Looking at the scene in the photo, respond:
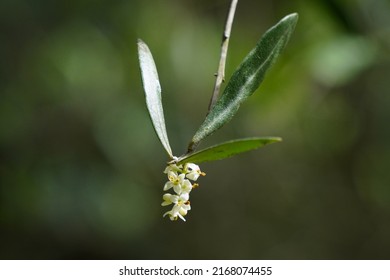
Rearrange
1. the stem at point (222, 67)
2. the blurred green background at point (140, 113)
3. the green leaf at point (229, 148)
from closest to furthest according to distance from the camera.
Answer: the green leaf at point (229, 148) → the stem at point (222, 67) → the blurred green background at point (140, 113)

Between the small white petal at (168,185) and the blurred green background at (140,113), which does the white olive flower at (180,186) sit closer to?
the small white petal at (168,185)

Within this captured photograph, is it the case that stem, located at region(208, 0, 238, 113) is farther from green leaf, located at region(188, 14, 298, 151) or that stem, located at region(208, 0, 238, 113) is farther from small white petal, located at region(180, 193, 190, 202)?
small white petal, located at region(180, 193, 190, 202)

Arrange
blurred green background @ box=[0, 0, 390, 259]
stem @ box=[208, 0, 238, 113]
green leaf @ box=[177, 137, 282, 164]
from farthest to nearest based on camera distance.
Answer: blurred green background @ box=[0, 0, 390, 259] < stem @ box=[208, 0, 238, 113] < green leaf @ box=[177, 137, 282, 164]

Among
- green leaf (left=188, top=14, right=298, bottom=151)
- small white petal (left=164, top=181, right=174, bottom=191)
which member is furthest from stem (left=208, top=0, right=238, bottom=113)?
small white petal (left=164, top=181, right=174, bottom=191)

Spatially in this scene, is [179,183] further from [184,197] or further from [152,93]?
[152,93]

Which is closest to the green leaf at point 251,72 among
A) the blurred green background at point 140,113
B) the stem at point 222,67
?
the stem at point 222,67

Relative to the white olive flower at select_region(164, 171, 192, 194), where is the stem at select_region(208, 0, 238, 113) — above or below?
above
